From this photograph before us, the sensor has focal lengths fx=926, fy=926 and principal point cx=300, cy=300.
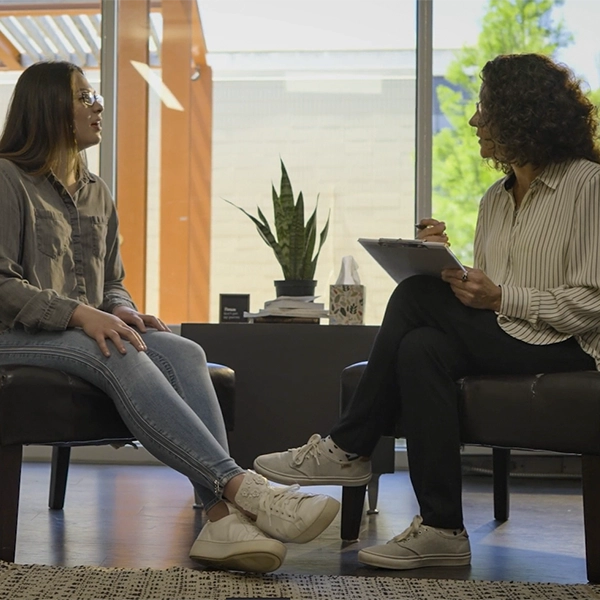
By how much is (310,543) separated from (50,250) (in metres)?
1.00

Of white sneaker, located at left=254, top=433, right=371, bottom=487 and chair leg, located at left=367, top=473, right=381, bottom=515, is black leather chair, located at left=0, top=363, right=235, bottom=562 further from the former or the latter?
chair leg, located at left=367, top=473, right=381, bottom=515

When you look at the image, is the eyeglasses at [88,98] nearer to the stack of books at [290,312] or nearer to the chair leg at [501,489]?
the stack of books at [290,312]

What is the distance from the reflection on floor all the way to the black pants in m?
0.24

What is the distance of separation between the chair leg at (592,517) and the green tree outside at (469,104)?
205 centimetres

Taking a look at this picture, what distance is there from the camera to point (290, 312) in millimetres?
3166

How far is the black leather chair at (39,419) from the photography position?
6.79ft

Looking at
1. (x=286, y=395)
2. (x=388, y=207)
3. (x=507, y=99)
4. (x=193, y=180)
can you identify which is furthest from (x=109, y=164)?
(x=507, y=99)

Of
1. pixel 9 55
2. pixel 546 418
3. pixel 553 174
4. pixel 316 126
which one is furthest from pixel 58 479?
pixel 9 55

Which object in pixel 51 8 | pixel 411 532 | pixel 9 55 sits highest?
pixel 51 8

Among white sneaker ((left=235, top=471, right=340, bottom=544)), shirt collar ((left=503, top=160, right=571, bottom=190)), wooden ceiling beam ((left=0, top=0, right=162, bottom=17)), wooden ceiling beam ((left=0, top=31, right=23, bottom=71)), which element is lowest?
white sneaker ((left=235, top=471, right=340, bottom=544))

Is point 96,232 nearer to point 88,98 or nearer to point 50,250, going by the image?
point 50,250

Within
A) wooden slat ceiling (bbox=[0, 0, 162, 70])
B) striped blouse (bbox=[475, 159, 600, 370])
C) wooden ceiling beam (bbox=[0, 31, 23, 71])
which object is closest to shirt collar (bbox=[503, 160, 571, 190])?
striped blouse (bbox=[475, 159, 600, 370])

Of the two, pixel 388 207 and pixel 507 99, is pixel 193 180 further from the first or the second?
pixel 507 99

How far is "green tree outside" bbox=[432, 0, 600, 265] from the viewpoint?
396 cm
